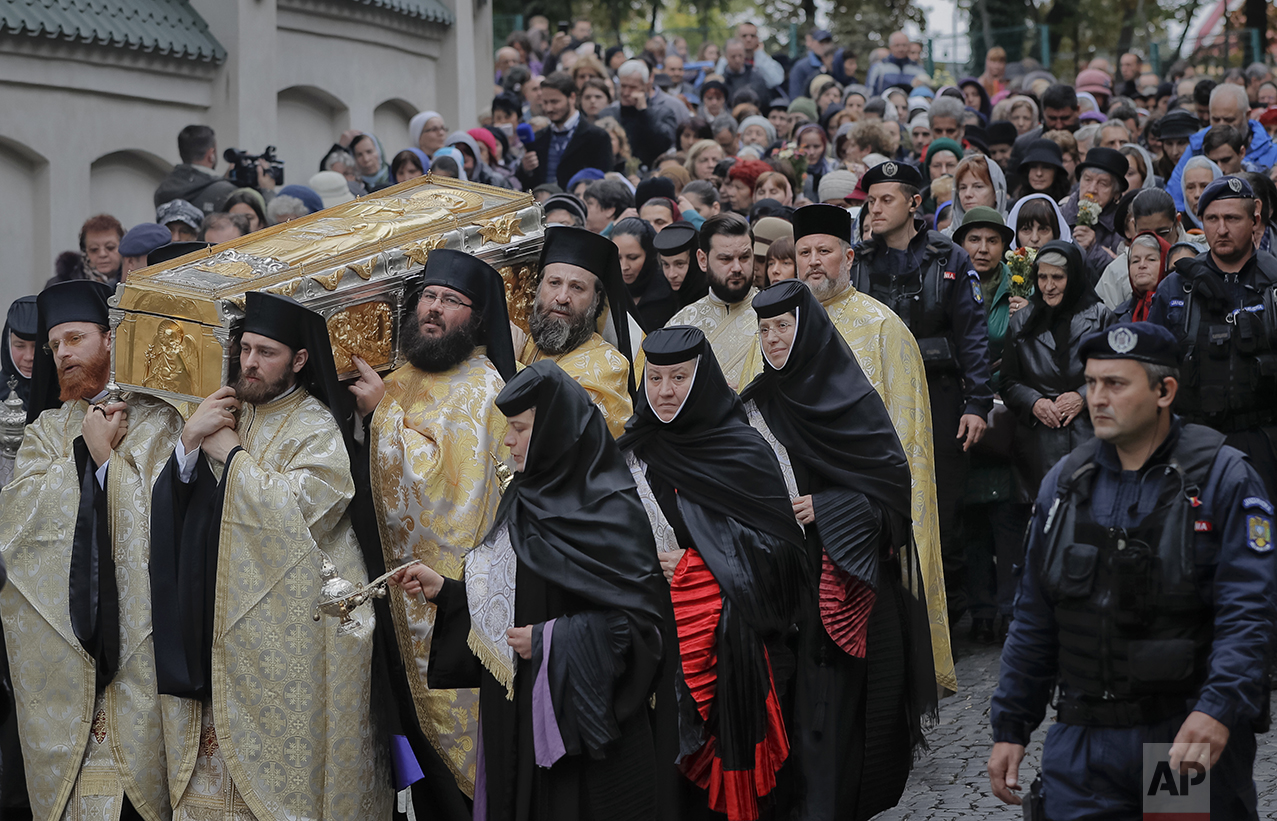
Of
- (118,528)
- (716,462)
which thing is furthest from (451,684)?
(118,528)

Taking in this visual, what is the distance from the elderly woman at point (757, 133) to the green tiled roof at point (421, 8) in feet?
16.9

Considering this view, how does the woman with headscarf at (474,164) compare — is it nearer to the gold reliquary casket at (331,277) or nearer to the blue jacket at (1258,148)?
the blue jacket at (1258,148)

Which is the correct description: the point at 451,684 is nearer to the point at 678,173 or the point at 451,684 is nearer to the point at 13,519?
the point at 13,519

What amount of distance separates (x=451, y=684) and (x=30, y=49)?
32.6ft

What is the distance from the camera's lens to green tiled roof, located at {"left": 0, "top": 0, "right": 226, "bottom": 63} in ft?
41.0

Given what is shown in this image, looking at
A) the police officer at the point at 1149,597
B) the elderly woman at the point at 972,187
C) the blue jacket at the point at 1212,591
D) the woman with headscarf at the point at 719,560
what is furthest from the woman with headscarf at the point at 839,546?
the elderly woman at the point at 972,187

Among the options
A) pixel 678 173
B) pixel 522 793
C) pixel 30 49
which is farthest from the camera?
pixel 30 49

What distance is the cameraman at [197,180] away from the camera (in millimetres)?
9766

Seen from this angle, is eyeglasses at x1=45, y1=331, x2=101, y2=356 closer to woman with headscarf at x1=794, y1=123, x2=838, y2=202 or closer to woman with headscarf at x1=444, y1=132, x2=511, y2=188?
woman with headscarf at x1=444, y1=132, x2=511, y2=188

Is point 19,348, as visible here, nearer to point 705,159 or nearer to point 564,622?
point 564,622

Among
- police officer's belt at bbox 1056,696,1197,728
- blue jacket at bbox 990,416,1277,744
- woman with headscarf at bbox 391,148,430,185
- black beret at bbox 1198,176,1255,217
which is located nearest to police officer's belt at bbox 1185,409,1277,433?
black beret at bbox 1198,176,1255,217

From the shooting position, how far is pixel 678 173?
1153 cm

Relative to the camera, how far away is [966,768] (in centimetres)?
628

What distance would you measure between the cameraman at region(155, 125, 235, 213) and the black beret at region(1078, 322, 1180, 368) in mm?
6428
